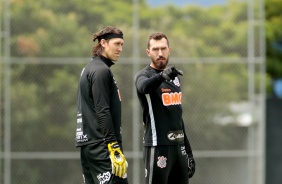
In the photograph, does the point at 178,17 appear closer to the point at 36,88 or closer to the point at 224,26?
the point at 224,26

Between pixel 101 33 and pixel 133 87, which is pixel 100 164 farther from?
pixel 133 87

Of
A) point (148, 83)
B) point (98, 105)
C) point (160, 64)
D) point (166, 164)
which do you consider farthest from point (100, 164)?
point (160, 64)

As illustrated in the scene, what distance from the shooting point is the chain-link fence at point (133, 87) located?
46.2 feet

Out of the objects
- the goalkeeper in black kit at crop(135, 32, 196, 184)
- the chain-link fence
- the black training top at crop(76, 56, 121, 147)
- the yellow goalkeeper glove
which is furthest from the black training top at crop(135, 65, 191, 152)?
the chain-link fence

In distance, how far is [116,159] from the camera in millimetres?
7316

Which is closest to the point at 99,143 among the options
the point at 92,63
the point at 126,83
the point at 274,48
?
the point at 92,63

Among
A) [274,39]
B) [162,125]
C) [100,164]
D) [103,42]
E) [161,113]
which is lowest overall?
[100,164]

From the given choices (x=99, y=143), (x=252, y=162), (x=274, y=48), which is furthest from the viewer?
(x=274, y=48)

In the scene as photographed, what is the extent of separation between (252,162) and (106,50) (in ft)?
22.4

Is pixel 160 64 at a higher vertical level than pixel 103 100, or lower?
higher

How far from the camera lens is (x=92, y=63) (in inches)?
299

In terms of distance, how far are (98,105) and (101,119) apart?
129mm

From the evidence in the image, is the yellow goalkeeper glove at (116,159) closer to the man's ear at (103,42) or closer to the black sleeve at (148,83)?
the black sleeve at (148,83)

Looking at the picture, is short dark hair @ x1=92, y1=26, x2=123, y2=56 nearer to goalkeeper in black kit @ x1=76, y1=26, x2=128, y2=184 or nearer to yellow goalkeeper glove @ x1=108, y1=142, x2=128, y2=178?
goalkeeper in black kit @ x1=76, y1=26, x2=128, y2=184
